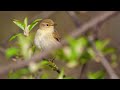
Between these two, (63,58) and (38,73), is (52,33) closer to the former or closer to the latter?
(38,73)

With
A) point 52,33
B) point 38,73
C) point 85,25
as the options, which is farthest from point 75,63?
point 52,33

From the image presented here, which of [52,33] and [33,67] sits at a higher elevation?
[52,33]

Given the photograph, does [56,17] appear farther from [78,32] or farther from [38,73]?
[78,32]

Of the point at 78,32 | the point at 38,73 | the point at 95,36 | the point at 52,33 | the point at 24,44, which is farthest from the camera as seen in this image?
the point at 52,33

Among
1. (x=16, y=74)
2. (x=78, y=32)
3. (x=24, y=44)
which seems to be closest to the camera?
(x=78, y=32)

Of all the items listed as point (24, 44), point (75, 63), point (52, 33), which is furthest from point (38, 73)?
point (52, 33)

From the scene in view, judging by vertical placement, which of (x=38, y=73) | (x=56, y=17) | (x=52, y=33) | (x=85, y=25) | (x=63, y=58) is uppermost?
(x=56, y=17)

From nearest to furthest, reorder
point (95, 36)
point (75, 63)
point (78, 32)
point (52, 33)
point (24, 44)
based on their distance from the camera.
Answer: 1. point (78, 32)
2. point (95, 36)
3. point (75, 63)
4. point (24, 44)
5. point (52, 33)

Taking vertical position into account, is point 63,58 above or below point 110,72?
above

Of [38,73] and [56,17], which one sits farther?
[56,17]
